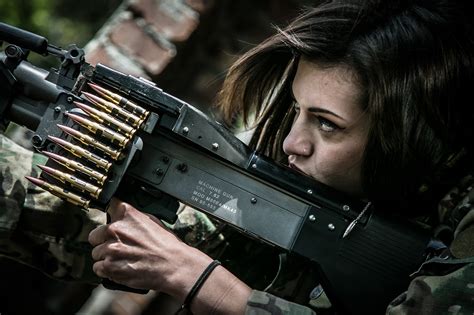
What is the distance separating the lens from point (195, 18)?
106 inches

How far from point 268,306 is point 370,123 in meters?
0.54

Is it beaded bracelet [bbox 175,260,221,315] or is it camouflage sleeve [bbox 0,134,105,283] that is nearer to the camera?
beaded bracelet [bbox 175,260,221,315]

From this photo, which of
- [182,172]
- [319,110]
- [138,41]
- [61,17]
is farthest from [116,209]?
[61,17]

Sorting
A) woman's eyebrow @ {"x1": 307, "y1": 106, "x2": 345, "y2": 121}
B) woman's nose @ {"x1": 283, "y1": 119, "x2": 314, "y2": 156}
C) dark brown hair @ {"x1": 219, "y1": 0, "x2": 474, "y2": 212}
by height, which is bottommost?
woman's nose @ {"x1": 283, "y1": 119, "x2": 314, "y2": 156}

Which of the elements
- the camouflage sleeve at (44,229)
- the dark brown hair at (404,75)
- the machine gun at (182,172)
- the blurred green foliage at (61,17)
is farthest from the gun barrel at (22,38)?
the blurred green foliage at (61,17)

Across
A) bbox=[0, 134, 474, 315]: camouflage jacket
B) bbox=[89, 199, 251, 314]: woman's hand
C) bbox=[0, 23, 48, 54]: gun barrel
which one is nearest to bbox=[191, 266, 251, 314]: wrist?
bbox=[89, 199, 251, 314]: woman's hand

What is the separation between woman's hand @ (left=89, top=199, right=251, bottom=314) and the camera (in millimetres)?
1607

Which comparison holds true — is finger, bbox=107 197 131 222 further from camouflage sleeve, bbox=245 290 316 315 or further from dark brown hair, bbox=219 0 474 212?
dark brown hair, bbox=219 0 474 212

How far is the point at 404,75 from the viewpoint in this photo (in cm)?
179

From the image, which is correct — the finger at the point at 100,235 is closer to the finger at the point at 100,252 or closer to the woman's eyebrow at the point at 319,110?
the finger at the point at 100,252

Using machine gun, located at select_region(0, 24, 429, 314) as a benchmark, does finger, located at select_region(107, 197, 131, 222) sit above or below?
below

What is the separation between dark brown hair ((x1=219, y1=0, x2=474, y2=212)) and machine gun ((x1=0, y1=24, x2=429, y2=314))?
183mm

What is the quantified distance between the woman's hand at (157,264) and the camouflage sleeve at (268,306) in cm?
2

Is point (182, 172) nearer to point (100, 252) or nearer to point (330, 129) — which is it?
point (100, 252)
